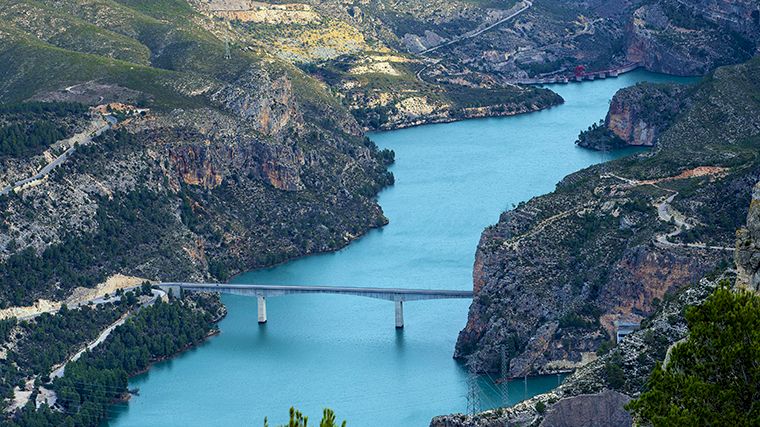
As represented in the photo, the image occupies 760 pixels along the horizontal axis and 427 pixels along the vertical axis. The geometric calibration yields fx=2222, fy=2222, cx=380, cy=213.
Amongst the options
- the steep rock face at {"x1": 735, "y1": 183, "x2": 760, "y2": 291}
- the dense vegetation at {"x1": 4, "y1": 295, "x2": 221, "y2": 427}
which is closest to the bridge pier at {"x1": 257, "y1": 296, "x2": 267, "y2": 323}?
the dense vegetation at {"x1": 4, "y1": 295, "x2": 221, "y2": 427}

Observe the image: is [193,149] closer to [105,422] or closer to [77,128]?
[77,128]

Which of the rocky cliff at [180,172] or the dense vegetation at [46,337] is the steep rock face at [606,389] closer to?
the dense vegetation at [46,337]

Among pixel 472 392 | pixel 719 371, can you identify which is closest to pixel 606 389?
pixel 719 371

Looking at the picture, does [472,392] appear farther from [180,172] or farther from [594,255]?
[180,172]

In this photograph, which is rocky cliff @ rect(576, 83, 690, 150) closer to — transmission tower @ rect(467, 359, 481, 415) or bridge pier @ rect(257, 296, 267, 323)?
bridge pier @ rect(257, 296, 267, 323)

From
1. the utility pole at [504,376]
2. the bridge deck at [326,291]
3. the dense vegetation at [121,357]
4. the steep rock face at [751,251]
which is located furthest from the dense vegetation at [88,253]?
the steep rock face at [751,251]

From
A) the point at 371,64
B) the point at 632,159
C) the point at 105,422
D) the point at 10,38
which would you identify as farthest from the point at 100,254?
the point at 371,64

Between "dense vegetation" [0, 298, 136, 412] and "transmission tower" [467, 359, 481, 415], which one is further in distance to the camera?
"dense vegetation" [0, 298, 136, 412]
